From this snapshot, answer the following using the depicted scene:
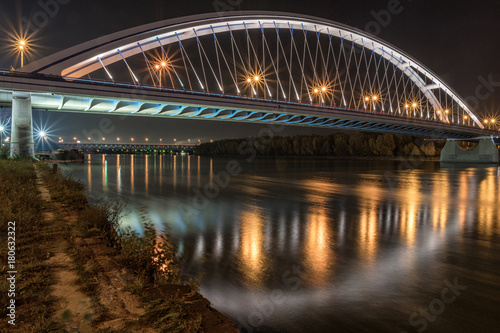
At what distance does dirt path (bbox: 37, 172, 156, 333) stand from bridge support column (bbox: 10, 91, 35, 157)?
85.3 feet

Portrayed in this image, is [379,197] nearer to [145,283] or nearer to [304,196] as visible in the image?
[304,196]

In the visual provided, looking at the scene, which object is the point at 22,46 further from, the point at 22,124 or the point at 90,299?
the point at 90,299

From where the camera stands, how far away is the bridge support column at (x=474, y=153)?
71244 mm

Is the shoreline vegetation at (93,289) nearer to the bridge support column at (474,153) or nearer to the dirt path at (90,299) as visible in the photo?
the dirt path at (90,299)

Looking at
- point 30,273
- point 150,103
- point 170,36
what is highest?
point 170,36

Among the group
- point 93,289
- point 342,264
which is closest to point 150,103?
point 342,264

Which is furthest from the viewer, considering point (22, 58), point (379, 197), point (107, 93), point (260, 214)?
point (107, 93)

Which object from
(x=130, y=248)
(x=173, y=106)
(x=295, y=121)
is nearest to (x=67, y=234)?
(x=130, y=248)

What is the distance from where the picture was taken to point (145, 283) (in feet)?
13.6

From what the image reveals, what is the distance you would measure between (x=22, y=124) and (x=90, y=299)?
2943 cm

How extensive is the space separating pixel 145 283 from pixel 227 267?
8.32ft

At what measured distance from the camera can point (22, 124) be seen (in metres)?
27.4

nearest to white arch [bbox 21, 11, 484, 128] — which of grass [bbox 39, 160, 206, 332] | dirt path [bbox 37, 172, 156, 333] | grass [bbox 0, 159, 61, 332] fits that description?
grass [bbox 0, 159, 61, 332]

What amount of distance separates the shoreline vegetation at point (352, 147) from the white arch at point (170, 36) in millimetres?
41372
